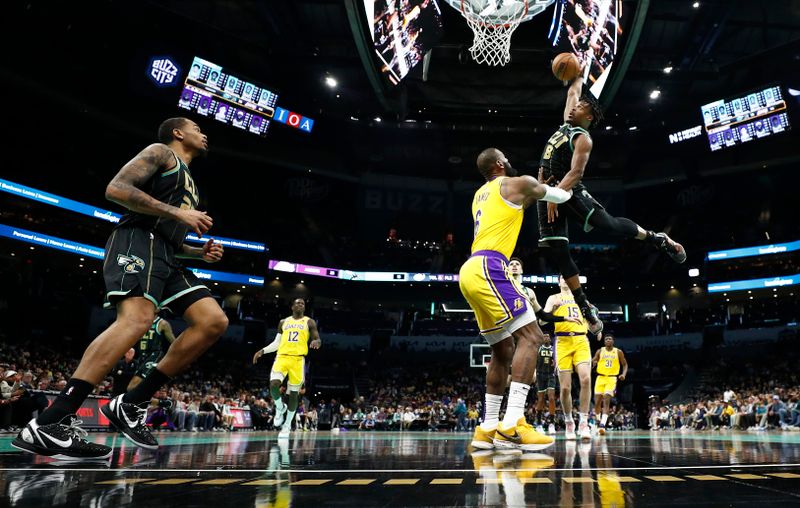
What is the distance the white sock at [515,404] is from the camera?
4.33m

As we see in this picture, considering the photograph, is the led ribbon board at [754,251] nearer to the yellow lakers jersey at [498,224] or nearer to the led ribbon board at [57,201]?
the led ribbon board at [57,201]

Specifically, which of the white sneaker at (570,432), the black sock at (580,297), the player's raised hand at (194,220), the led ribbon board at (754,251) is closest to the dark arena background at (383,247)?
the player's raised hand at (194,220)

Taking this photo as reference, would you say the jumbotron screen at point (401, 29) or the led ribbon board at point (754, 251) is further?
the led ribbon board at point (754, 251)

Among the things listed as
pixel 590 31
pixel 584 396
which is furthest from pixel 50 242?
pixel 584 396

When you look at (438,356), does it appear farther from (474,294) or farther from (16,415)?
(474,294)

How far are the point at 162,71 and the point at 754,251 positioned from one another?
102 feet

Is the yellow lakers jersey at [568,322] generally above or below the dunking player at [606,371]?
above

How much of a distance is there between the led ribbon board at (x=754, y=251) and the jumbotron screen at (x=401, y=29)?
23.7 m

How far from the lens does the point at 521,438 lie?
4230 mm

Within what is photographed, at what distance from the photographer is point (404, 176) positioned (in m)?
37.1

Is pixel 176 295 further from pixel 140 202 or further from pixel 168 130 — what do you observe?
pixel 168 130

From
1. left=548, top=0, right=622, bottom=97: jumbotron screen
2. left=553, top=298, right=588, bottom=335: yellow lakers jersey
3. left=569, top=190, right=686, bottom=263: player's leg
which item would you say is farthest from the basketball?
left=548, top=0, right=622, bottom=97: jumbotron screen

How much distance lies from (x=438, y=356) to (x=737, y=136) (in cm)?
1972

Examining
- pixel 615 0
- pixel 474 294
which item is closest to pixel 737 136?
pixel 615 0
